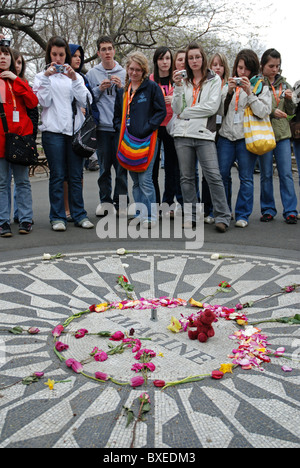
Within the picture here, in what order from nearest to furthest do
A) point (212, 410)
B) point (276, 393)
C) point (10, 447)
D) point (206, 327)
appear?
point (10, 447)
point (212, 410)
point (276, 393)
point (206, 327)

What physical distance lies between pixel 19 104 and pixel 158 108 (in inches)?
61.7

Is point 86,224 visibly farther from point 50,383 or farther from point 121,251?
point 50,383

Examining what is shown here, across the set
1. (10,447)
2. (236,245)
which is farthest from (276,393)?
(236,245)

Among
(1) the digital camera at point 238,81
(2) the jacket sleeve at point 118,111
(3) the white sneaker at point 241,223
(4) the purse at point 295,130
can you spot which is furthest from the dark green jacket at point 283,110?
(2) the jacket sleeve at point 118,111

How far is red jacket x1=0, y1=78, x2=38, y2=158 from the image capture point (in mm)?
5320

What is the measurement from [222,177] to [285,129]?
98cm

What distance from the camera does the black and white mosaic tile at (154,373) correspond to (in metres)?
2.08

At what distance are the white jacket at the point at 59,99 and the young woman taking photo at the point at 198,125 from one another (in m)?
1.11

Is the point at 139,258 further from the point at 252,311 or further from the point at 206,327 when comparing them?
the point at 206,327

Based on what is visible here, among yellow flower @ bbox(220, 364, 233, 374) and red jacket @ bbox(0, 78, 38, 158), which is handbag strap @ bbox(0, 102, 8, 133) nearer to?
red jacket @ bbox(0, 78, 38, 158)

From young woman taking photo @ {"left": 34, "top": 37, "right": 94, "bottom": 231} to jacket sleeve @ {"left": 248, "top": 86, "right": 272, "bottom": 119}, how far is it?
188cm

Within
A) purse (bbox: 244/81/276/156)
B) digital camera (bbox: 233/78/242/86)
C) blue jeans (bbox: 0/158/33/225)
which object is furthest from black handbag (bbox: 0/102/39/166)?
purse (bbox: 244/81/276/156)

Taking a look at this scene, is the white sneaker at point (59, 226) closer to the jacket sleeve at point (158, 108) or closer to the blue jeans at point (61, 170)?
the blue jeans at point (61, 170)

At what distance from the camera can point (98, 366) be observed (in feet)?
8.72
